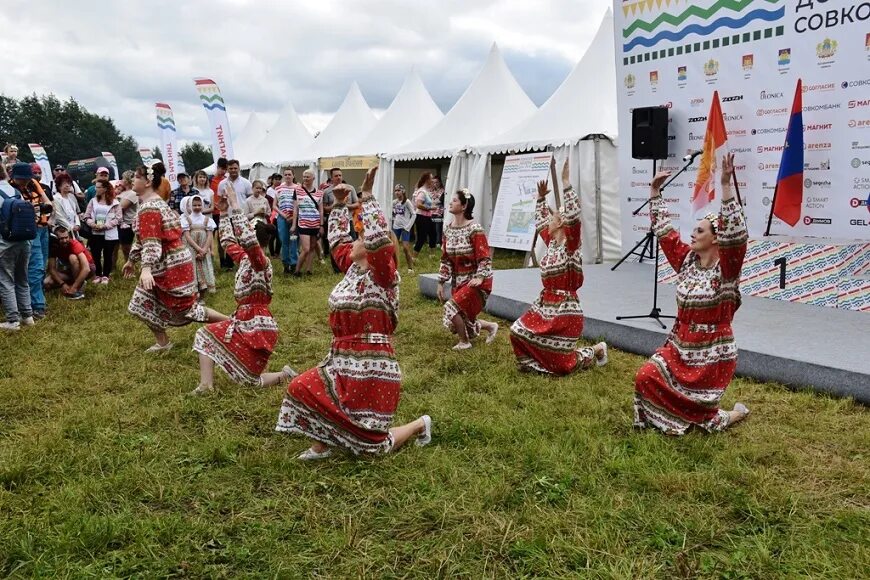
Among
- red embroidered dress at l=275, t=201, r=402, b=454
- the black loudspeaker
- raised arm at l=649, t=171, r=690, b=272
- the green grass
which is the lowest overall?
the green grass

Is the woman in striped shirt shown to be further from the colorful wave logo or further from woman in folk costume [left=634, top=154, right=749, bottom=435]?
woman in folk costume [left=634, top=154, right=749, bottom=435]

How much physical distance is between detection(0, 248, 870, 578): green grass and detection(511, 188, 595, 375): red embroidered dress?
0.19 meters

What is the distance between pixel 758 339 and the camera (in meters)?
5.46

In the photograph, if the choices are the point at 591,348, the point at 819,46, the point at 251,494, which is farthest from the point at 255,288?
the point at 819,46

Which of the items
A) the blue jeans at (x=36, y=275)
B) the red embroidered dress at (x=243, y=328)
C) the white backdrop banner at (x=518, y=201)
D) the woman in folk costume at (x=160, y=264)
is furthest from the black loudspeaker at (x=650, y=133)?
the blue jeans at (x=36, y=275)

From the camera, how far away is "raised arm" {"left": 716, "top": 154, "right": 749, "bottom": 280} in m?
3.51

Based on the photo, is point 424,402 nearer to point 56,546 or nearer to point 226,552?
point 226,552

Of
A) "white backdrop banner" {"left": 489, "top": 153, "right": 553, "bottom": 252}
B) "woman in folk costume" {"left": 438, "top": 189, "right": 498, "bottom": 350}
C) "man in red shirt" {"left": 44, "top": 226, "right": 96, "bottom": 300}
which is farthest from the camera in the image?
"white backdrop banner" {"left": 489, "top": 153, "right": 553, "bottom": 252}

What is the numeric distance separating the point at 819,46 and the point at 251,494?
7633mm

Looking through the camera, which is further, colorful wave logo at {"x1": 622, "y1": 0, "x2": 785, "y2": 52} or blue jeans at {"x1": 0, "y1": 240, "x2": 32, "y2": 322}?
colorful wave logo at {"x1": 622, "y1": 0, "x2": 785, "y2": 52}

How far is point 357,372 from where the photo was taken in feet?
11.4

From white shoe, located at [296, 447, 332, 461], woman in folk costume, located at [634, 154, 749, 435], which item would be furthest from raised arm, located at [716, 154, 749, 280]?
white shoe, located at [296, 447, 332, 461]

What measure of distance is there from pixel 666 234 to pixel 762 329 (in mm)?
2350

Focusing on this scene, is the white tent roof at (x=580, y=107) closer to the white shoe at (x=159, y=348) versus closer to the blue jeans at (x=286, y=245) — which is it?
the blue jeans at (x=286, y=245)
